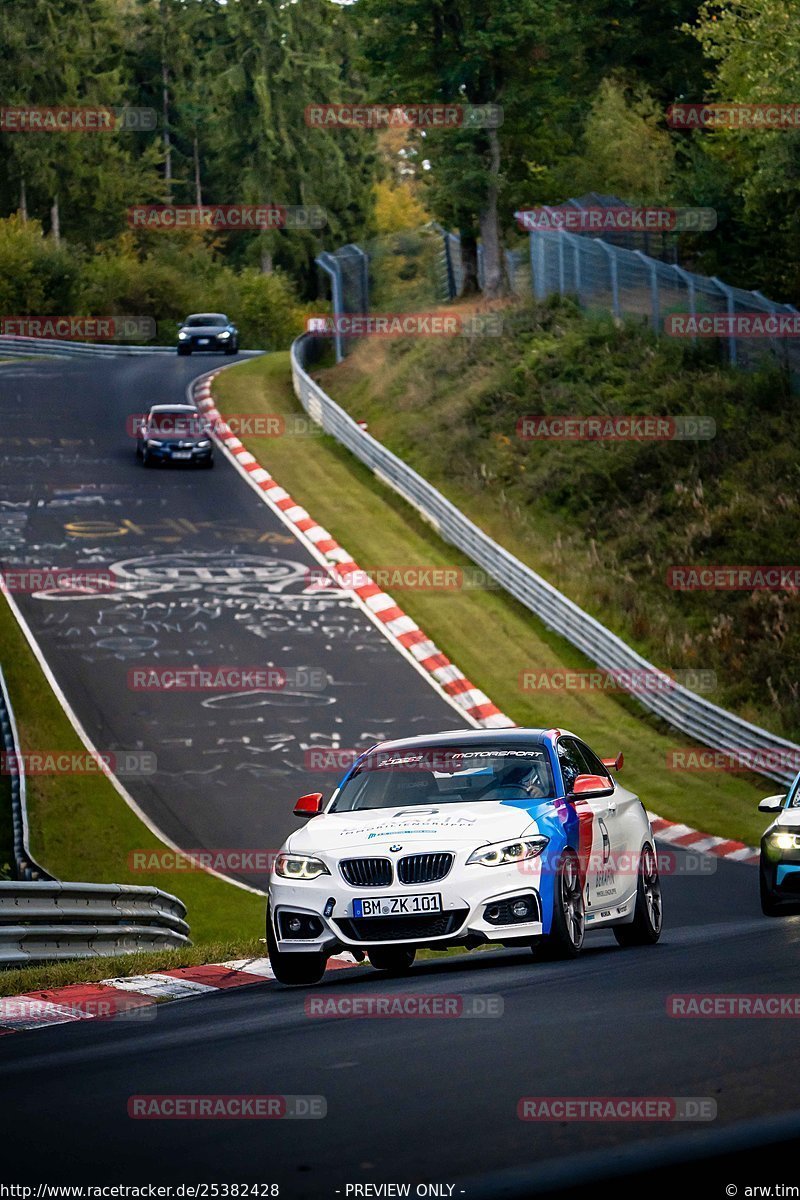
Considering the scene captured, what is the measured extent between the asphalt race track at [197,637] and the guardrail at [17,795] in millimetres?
1259

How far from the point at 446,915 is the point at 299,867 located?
1.01 m

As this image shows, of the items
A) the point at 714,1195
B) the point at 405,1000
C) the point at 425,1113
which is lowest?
the point at 405,1000

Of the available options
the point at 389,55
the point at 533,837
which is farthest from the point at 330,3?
the point at 533,837

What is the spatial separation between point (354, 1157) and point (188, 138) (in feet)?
348

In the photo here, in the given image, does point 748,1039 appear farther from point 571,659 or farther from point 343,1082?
point 571,659

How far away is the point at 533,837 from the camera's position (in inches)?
404

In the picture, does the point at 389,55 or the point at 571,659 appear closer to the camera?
the point at 571,659

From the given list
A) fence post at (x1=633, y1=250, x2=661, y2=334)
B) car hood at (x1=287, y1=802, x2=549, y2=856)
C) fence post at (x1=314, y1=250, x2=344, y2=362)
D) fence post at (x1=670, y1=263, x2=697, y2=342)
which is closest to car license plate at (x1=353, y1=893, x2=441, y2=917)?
car hood at (x1=287, y1=802, x2=549, y2=856)

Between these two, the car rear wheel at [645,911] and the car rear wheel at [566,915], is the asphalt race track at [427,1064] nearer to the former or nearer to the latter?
the car rear wheel at [566,915]

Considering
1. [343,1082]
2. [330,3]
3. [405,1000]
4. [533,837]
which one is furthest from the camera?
[330,3]

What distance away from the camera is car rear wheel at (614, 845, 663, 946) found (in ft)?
39.0

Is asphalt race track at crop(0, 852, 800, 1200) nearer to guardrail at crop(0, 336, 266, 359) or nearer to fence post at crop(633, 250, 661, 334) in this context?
fence post at crop(633, 250, 661, 334)

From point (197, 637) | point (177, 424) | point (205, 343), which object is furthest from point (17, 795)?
point (205, 343)

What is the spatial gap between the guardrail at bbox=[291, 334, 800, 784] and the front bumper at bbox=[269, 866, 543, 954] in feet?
47.4
